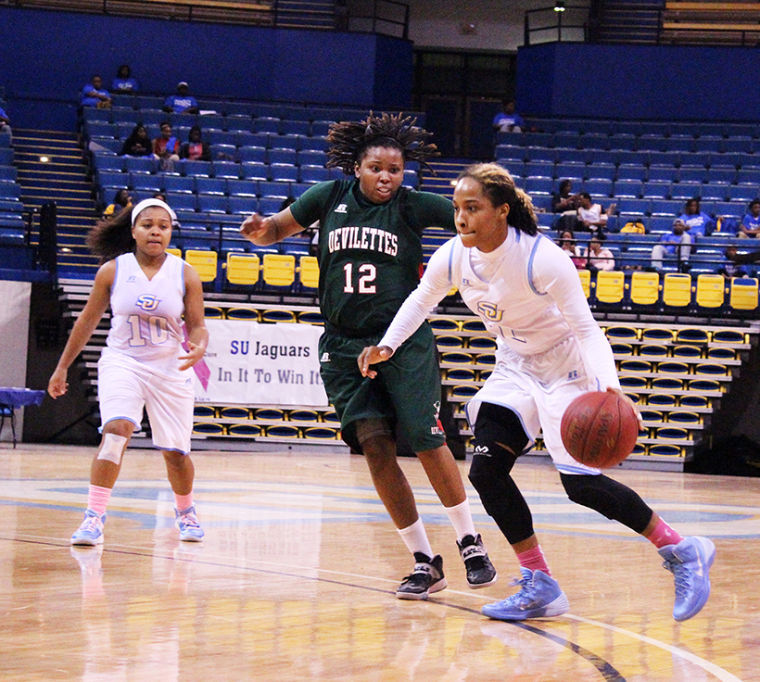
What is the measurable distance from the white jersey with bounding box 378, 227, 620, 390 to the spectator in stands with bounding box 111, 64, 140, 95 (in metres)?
17.3

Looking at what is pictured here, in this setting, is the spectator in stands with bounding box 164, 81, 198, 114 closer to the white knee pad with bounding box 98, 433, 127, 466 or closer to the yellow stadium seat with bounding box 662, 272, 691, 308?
the yellow stadium seat with bounding box 662, 272, 691, 308

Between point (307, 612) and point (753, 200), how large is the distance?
1483 centimetres

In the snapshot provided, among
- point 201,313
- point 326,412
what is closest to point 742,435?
point 326,412

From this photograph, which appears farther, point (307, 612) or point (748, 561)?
point (748, 561)

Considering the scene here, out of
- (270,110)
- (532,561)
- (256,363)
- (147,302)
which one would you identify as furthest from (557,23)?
(532,561)

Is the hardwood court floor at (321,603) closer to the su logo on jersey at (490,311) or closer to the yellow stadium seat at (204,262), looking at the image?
the su logo on jersey at (490,311)

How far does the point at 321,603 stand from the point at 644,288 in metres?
11.8

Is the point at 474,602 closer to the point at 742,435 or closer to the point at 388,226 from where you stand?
the point at 388,226

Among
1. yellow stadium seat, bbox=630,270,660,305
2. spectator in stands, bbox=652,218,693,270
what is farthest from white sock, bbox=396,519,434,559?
spectator in stands, bbox=652,218,693,270

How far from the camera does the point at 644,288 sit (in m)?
15.5

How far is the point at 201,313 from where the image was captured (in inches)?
240

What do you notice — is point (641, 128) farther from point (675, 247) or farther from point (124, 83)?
point (124, 83)

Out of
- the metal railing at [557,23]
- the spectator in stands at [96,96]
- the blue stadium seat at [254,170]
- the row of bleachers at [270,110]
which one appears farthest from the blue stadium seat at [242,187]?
the metal railing at [557,23]

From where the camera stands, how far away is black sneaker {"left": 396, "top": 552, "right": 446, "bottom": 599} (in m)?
4.53
